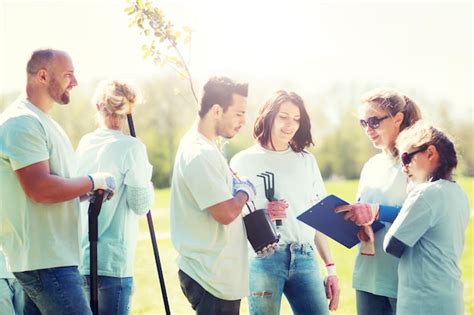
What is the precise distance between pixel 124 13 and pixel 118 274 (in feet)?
4.51

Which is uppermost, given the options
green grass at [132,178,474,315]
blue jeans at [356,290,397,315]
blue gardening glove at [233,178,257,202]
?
blue gardening glove at [233,178,257,202]

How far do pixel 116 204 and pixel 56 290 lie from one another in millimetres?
671

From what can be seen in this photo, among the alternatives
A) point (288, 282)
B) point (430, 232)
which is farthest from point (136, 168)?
point (430, 232)

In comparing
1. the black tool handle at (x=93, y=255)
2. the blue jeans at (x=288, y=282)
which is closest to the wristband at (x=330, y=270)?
the blue jeans at (x=288, y=282)

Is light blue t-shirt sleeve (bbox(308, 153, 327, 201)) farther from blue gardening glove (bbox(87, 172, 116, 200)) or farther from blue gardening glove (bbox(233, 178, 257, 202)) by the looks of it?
blue gardening glove (bbox(87, 172, 116, 200))

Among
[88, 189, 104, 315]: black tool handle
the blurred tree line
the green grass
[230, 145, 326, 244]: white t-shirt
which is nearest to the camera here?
[88, 189, 104, 315]: black tool handle

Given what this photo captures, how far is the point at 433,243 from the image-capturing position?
2980mm

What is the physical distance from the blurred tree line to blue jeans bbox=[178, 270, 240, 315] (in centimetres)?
1629

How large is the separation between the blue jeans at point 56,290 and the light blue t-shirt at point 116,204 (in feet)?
1.64

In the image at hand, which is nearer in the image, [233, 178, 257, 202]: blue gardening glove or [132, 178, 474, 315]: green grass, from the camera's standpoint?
[233, 178, 257, 202]: blue gardening glove

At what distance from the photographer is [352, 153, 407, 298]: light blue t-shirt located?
321 centimetres

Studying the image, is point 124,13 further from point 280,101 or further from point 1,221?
point 1,221

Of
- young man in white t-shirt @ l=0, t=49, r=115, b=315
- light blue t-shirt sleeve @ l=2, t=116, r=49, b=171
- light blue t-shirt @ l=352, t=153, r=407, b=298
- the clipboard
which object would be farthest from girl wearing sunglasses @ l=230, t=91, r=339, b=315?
light blue t-shirt sleeve @ l=2, t=116, r=49, b=171

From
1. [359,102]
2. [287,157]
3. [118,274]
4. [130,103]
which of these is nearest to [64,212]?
[118,274]
